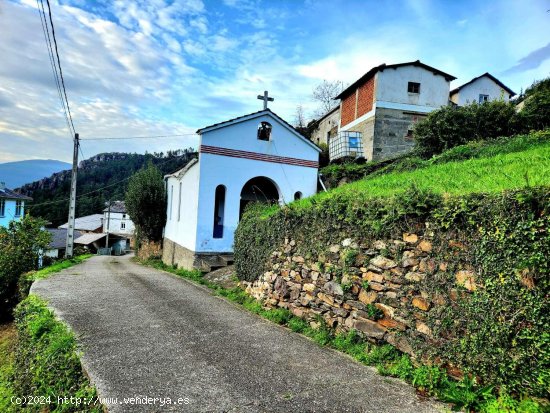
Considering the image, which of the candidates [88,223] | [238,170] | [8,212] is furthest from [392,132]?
[88,223]

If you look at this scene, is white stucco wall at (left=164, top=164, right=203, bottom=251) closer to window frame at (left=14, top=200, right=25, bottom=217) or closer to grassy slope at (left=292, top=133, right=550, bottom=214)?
grassy slope at (left=292, top=133, right=550, bottom=214)

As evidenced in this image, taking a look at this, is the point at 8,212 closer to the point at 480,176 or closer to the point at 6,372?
the point at 6,372

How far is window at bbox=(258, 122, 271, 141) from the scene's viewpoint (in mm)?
14039

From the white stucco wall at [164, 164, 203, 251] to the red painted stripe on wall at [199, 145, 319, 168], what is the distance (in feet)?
2.93

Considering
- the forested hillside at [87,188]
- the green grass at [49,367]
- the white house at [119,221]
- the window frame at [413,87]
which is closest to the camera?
the green grass at [49,367]

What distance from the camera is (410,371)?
156 inches

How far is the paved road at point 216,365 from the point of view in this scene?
3496 millimetres

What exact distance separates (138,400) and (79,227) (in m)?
64.0

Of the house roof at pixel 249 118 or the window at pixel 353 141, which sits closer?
the house roof at pixel 249 118

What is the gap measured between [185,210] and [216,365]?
11.0 metres

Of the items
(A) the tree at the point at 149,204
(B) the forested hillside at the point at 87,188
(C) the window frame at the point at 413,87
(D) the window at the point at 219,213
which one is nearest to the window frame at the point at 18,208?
(B) the forested hillside at the point at 87,188

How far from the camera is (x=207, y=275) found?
11820mm

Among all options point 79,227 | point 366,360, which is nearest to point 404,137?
point 366,360

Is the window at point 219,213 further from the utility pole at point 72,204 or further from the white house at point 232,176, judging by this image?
the utility pole at point 72,204
